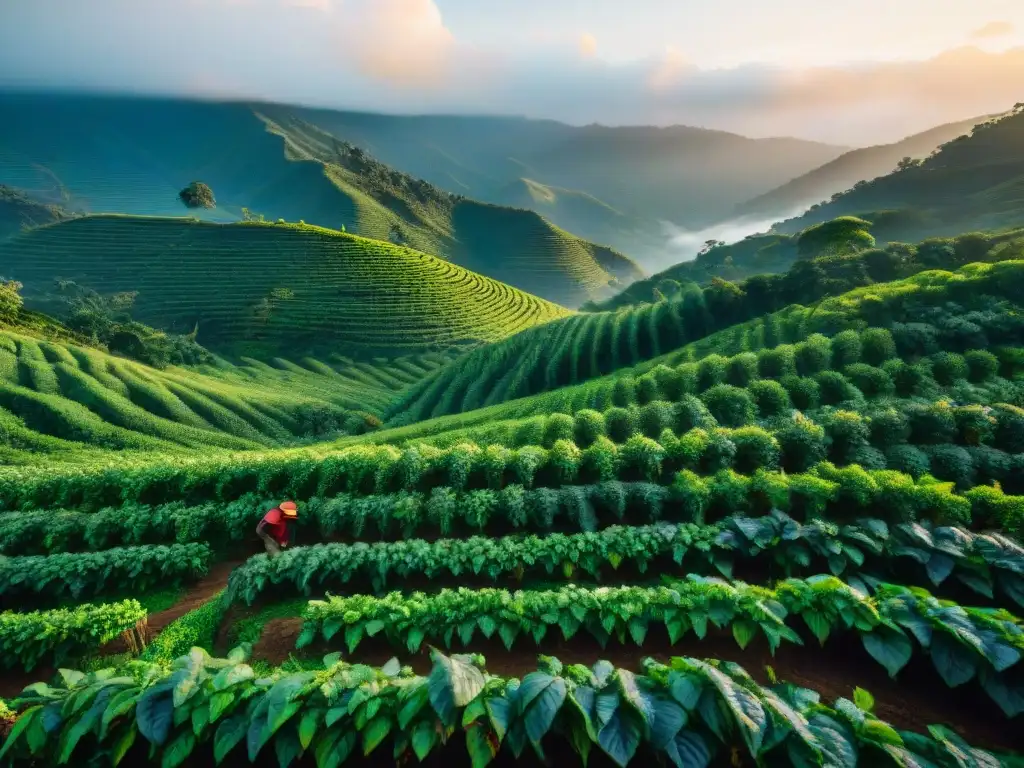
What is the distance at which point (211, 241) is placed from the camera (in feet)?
211

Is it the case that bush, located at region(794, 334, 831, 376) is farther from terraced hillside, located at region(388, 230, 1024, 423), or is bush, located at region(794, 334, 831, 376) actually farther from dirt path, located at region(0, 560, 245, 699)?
dirt path, located at region(0, 560, 245, 699)

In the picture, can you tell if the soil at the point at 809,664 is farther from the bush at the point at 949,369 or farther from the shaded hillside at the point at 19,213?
the shaded hillside at the point at 19,213

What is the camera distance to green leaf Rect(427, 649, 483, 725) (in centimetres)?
395

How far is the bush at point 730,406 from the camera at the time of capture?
11.3m

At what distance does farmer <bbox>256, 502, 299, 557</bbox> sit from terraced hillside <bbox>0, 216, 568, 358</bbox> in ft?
154

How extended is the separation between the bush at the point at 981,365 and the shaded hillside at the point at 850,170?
160037mm

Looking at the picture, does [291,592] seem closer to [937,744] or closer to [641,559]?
[641,559]

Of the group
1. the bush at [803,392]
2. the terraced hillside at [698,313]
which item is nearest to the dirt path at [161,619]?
the bush at [803,392]

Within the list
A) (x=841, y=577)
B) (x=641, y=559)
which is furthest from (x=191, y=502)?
(x=841, y=577)

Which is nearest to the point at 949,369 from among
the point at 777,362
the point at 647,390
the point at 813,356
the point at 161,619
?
the point at 813,356

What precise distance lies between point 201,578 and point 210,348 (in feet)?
169

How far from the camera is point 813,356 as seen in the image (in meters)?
13.5

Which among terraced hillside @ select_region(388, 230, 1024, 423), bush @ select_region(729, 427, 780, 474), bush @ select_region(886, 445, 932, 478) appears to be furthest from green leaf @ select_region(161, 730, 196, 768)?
terraced hillside @ select_region(388, 230, 1024, 423)

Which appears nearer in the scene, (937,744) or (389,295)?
(937,744)
